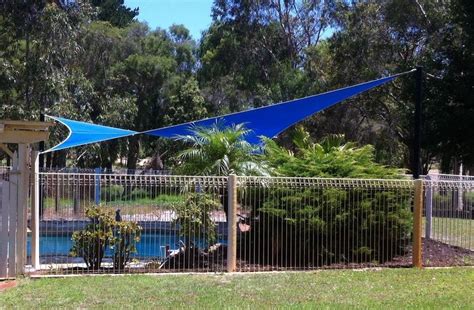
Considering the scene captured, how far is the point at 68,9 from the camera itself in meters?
26.1

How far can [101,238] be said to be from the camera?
11.3 metres

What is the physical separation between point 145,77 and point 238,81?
6.60 metres

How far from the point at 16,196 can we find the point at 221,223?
3829 millimetres

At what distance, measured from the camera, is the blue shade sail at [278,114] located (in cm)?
1521

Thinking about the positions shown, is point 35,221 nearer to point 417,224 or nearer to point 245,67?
point 417,224

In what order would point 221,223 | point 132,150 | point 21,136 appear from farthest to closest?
1. point 132,150
2. point 221,223
3. point 21,136

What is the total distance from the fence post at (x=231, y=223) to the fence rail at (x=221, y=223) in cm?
2

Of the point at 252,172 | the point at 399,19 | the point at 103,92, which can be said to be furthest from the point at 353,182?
the point at 103,92

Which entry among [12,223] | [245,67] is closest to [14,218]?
[12,223]

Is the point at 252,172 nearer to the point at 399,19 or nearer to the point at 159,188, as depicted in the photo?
the point at 159,188

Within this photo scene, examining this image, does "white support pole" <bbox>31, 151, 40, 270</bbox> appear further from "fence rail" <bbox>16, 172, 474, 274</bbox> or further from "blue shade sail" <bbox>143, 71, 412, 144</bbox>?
"blue shade sail" <bbox>143, 71, 412, 144</bbox>

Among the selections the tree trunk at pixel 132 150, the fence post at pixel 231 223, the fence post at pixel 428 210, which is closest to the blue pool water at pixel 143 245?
the fence post at pixel 231 223

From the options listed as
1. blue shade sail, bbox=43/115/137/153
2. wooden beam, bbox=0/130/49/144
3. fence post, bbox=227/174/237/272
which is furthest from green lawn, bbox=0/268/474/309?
blue shade sail, bbox=43/115/137/153

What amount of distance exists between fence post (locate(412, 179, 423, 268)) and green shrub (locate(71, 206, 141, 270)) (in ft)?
18.1
